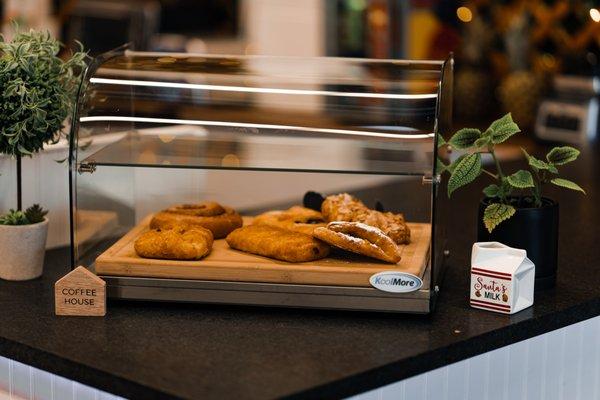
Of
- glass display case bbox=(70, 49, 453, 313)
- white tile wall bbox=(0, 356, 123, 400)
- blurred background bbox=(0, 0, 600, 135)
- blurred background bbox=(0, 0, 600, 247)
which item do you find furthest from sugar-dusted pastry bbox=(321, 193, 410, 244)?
blurred background bbox=(0, 0, 600, 135)

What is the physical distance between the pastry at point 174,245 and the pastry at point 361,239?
18cm

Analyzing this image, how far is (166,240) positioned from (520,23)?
9.10ft

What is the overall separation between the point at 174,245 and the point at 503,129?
0.55m

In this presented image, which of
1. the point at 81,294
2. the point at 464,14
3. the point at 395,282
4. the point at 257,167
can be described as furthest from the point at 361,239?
the point at 464,14

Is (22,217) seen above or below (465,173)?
below

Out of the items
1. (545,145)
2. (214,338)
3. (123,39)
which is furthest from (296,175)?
(123,39)

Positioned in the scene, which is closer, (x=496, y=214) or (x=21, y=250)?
(x=496, y=214)

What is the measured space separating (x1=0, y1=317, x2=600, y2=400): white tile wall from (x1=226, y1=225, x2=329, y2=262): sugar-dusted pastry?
0.27 m

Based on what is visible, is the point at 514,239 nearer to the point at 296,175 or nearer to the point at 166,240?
the point at 166,240

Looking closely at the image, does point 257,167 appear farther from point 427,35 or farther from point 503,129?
point 427,35

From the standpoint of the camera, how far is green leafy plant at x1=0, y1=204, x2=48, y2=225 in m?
1.84

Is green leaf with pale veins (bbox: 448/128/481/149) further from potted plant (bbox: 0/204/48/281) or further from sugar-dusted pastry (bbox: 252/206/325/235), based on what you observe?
potted plant (bbox: 0/204/48/281)

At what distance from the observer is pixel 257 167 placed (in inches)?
65.8

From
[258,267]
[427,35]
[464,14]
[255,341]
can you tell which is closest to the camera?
[255,341]
